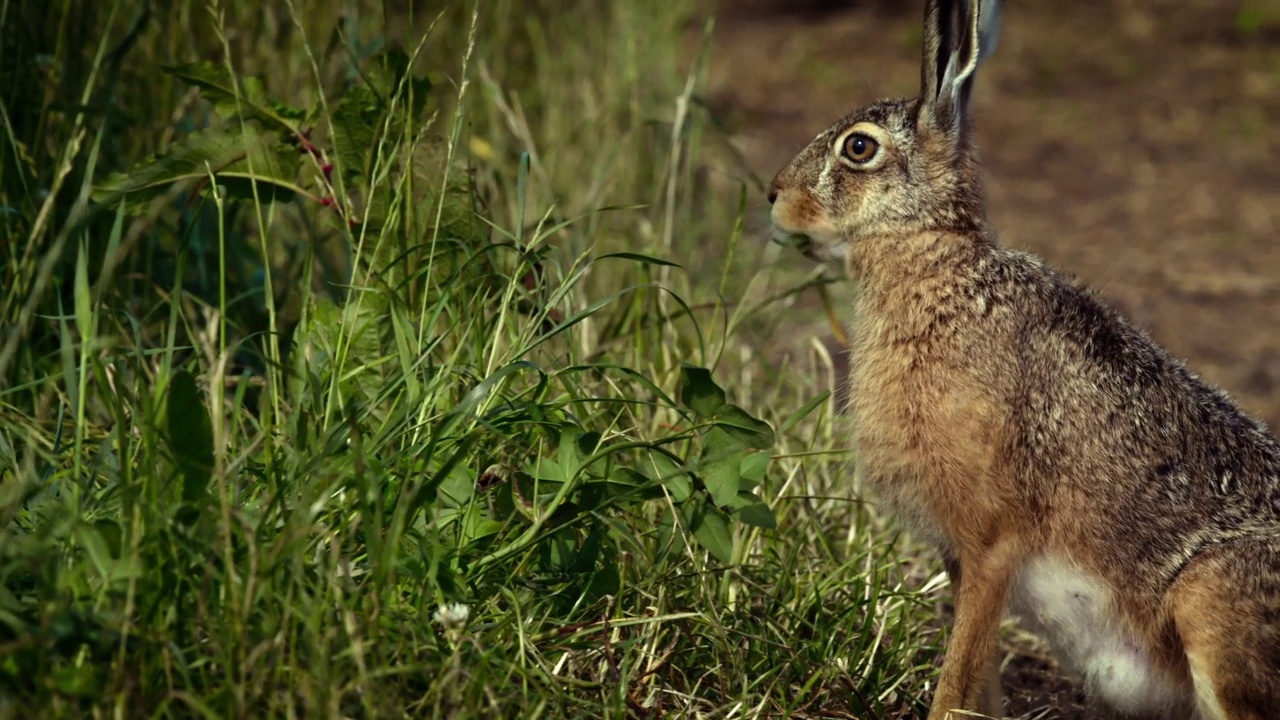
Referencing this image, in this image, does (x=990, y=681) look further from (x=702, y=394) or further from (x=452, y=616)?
(x=452, y=616)

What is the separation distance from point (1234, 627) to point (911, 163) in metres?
1.26

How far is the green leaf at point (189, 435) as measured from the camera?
240cm

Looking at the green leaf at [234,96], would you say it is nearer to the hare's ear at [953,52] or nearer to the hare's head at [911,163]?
the hare's head at [911,163]

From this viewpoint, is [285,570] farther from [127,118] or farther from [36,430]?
[127,118]

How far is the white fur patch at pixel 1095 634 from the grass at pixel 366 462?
12.2 inches

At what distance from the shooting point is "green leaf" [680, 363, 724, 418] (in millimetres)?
2875

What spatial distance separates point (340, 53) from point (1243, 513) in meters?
3.70

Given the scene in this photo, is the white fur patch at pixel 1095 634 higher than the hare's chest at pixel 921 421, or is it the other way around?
the hare's chest at pixel 921 421

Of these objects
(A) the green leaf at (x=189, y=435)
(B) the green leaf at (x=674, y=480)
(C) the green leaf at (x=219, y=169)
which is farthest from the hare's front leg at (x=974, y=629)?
(C) the green leaf at (x=219, y=169)

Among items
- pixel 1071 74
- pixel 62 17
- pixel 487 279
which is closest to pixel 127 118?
pixel 62 17

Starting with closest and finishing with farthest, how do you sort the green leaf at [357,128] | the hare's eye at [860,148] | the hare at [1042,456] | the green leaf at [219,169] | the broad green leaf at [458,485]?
→ the broad green leaf at [458,485] → the hare at [1042,456] → the green leaf at [219,169] → the green leaf at [357,128] → the hare's eye at [860,148]

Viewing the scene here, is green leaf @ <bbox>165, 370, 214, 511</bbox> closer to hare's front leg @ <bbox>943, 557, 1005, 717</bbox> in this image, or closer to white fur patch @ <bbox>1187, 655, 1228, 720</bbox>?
hare's front leg @ <bbox>943, 557, 1005, 717</bbox>

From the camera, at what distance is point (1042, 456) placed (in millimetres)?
3119

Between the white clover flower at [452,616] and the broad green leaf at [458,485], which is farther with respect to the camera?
the broad green leaf at [458,485]
